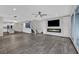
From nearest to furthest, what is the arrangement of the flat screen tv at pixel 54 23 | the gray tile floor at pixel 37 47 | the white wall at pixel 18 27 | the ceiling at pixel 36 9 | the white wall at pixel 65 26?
the gray tile floor at pixel 37 47 → the ceiling at pixel 36 9 → the white wall at pixel 65 26 → the flat screen tv at pixel 54 23 → the white wall at pixel 18 27

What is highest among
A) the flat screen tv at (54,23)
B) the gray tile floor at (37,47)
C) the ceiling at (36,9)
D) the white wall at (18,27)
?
the ceiling at (36,9)

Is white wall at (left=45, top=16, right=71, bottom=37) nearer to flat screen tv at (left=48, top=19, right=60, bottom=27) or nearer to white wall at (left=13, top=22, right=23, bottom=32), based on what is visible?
flat screen tv at (left=48, top=19, right=60, bottom=27)

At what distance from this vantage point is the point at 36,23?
50.1ft

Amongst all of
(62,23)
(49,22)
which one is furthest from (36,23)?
(62,23)

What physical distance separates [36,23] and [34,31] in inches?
49.5

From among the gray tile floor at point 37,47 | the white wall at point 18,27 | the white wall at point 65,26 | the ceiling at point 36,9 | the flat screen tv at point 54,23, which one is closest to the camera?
the gray tile floor at point 37,47

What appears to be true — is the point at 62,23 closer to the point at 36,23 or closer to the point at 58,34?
the point at 58,34

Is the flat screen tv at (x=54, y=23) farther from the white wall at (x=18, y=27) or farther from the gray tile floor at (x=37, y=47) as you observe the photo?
the white wall at (x=18, y=27)

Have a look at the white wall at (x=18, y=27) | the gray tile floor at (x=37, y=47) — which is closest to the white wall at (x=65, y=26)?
the gray tile floor at (x=37, y=47)

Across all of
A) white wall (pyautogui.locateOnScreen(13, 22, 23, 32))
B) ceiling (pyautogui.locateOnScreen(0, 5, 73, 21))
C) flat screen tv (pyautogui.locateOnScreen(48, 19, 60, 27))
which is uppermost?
ceiling (pyautogui.locateOnScreen(0, 5, 73, 21))

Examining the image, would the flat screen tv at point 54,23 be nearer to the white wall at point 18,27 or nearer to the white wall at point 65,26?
the white wall at point 65,26

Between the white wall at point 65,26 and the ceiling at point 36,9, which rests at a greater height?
the ceiling at point 36,9

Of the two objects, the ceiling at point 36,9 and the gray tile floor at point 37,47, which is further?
the ceiling at point 36,9

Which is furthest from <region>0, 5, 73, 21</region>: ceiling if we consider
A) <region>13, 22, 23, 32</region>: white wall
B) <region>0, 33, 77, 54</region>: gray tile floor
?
<region>13, 22, 23, 32</region>: white wall
